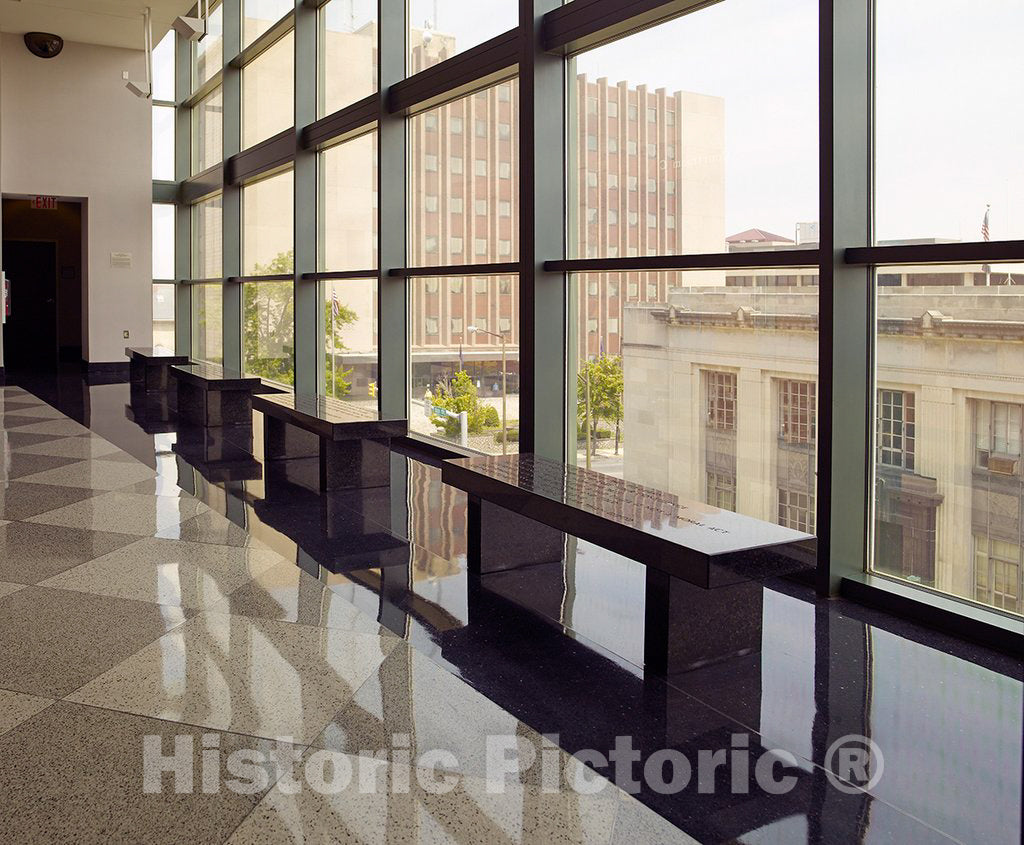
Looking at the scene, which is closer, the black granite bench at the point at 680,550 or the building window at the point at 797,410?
the black granite bench at the point at 680,550

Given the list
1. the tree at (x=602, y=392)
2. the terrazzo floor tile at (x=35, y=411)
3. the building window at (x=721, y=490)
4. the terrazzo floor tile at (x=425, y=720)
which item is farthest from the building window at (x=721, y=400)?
the terrazzo floor tile at (x=35, y=411)

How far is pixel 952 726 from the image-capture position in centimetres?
252

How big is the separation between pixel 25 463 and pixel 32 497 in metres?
1.24

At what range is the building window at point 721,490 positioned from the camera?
4301mm

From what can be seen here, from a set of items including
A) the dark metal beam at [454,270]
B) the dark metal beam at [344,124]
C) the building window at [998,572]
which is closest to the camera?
the building window at [998,572]

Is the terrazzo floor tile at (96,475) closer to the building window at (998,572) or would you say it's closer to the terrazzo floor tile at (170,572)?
the terrazzo floor tile at (170,572)

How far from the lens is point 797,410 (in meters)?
3.97

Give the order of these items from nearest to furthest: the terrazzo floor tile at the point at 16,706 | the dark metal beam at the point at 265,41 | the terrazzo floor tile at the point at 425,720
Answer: the terrazzo floor tile at the point at 425,720 → the terrazzo floor tile at the point at 16,706 → the dark metal beam at the point at 265,41

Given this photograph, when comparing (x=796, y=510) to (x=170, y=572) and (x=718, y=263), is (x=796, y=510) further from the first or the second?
(x=170, y=572)

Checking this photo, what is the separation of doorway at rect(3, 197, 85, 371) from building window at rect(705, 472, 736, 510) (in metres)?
15.8

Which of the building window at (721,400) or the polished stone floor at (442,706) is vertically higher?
the building window at (721,400)

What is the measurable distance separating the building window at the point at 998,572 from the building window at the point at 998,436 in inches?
10.0

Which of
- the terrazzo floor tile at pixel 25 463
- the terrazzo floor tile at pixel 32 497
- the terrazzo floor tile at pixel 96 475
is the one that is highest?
the terrazzo floor tile at pixel 25 463

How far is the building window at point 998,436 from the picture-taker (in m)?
3.16
